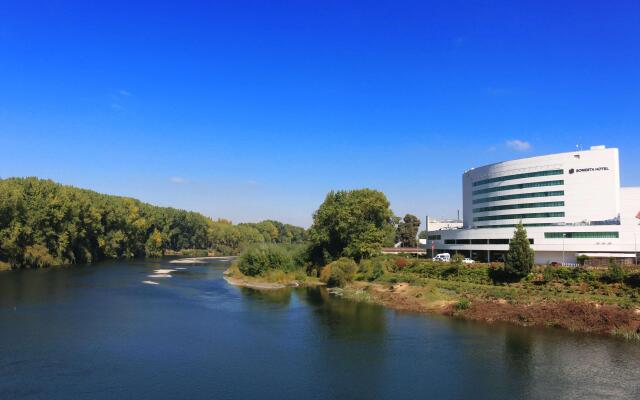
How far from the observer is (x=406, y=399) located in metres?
31.6

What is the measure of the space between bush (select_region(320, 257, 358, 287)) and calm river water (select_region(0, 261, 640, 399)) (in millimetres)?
23525

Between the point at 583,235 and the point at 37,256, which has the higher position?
the point at 583,235

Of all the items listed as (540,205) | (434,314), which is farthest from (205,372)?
(540,205)

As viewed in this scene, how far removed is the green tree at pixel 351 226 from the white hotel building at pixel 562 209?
21620mm

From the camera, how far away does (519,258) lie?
225 feet

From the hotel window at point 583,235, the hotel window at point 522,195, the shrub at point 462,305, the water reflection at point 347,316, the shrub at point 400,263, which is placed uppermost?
the hotel window at point 522,195

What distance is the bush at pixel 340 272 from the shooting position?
89.2 metres

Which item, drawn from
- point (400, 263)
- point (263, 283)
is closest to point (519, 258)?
point (400, 263)

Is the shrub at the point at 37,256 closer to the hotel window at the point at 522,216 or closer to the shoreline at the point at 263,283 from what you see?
the shoreline at the point at 263,283

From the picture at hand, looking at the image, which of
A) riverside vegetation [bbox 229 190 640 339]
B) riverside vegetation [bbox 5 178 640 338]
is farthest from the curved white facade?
riverside vegetation [bbox 229 190 640 339]

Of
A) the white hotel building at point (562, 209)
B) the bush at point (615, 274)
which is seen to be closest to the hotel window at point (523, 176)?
the white hotel building at point (562, 209)

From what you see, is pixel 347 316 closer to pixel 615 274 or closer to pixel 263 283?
pixel 615 274

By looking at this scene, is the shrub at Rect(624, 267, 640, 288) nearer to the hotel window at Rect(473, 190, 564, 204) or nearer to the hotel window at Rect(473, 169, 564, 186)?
the hotel window at Rect(473, 190, 564, 204)

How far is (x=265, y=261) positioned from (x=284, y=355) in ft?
191
